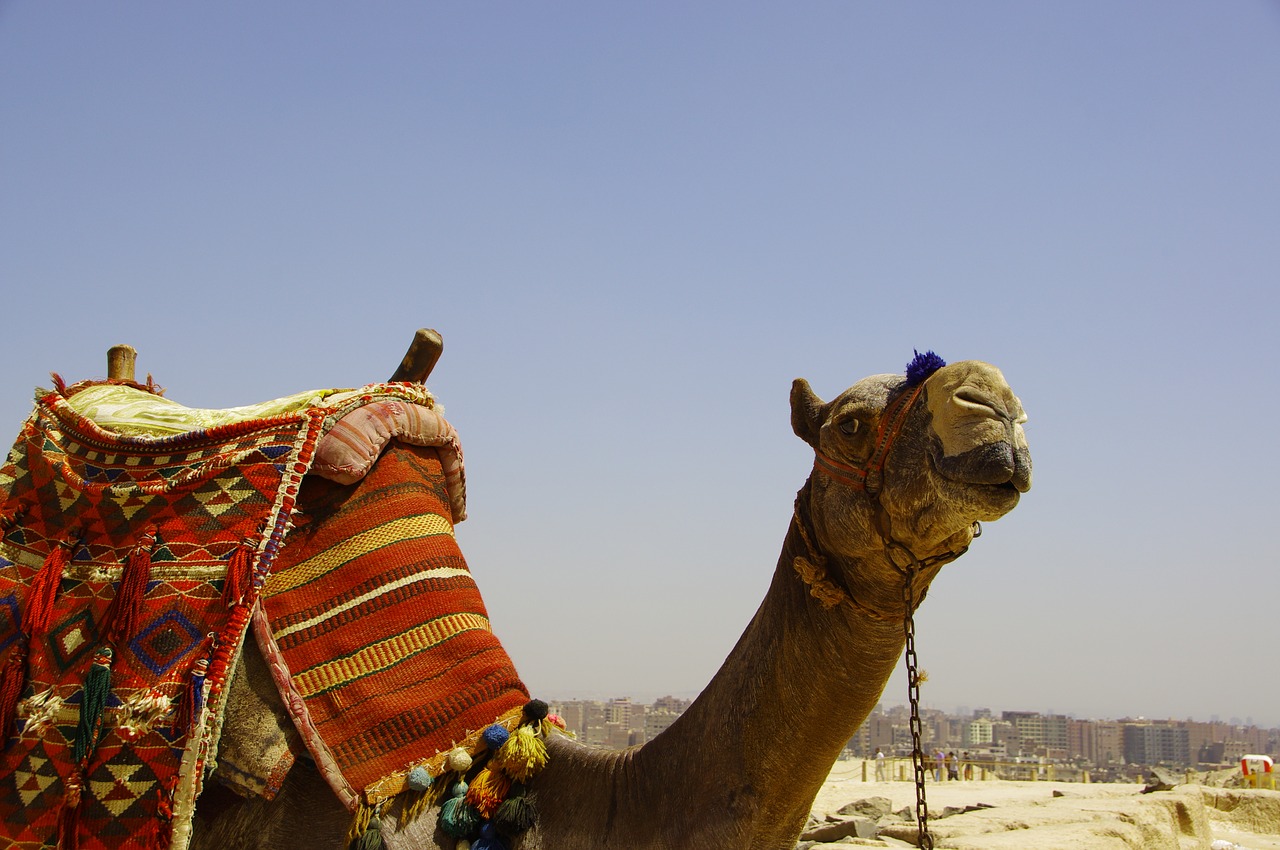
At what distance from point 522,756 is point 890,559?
4.83ft

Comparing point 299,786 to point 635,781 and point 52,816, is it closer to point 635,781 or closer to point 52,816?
point 52,816

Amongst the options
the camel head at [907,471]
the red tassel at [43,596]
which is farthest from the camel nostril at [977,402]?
the red tassel at [43,596]

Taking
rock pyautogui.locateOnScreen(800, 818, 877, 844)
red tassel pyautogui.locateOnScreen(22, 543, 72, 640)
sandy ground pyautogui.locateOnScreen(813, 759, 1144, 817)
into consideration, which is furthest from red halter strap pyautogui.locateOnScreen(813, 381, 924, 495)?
sandy ground pyautogui.locateOnScreen(813, 759, 1144, 817)

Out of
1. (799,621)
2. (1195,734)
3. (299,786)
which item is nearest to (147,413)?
(299,786)

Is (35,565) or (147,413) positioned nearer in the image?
(35,565)

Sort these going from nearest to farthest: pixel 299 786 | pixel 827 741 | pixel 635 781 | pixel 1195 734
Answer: pixel 827 741 → pixel 635 781 → pixel 299 786 → pixel 1195 734

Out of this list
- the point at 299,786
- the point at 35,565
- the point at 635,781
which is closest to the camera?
the point at 635,781

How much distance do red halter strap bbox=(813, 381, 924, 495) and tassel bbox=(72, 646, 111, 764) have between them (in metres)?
2.59

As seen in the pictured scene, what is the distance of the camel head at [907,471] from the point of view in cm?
277

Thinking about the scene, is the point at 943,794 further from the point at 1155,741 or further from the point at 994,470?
the point at 1155,741

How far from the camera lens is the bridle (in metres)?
3.03

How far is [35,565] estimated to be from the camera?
414 cm

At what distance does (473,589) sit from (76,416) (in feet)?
5.92

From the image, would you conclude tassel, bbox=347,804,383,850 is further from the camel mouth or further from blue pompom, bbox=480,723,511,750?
the camel mouth
